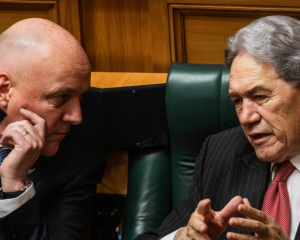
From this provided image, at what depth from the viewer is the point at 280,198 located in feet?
5.82

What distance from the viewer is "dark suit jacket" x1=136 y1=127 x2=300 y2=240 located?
188 centimetres

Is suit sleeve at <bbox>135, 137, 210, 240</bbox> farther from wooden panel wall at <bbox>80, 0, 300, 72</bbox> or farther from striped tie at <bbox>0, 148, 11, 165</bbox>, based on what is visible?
wooden panel wall at <bbox>80, 0, 300, 72</bbox>

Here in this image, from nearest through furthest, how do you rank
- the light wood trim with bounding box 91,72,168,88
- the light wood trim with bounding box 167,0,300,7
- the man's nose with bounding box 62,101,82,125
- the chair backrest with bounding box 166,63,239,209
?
the man's nose with bounding box 62,101,82,125
the chair backrest with bounding box 166,63,239,209
the light wood trim with bounding box 91,72,168,88
the light wood trim with bounding box 167,0,300,7

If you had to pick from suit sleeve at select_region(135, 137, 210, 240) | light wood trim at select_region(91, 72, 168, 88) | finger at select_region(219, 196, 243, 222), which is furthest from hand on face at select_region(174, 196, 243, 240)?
light wood trim at select_region(91, 72, 168, 88)

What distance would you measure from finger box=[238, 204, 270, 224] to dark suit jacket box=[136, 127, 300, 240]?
34cm

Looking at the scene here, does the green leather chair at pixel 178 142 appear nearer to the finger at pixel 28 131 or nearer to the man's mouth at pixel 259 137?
the man's mouth at pixel 259 137

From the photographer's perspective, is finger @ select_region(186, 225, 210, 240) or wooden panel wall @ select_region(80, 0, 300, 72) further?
wooden panel wall @ select_region(80, 0, 300, 72)

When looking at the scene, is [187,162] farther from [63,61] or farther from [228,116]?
[63,61]

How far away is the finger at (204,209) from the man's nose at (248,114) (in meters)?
0.37

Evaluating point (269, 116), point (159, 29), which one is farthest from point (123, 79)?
point (269, 116)

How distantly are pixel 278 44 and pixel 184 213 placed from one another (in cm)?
73

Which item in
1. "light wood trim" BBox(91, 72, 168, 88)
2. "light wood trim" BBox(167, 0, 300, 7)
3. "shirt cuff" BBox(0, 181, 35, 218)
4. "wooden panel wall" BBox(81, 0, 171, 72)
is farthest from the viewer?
"wooden panel wall" BBox(81, 0, 171, 72)

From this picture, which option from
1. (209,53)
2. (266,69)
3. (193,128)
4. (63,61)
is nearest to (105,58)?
(209,53)

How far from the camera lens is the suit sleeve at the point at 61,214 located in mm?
1829
